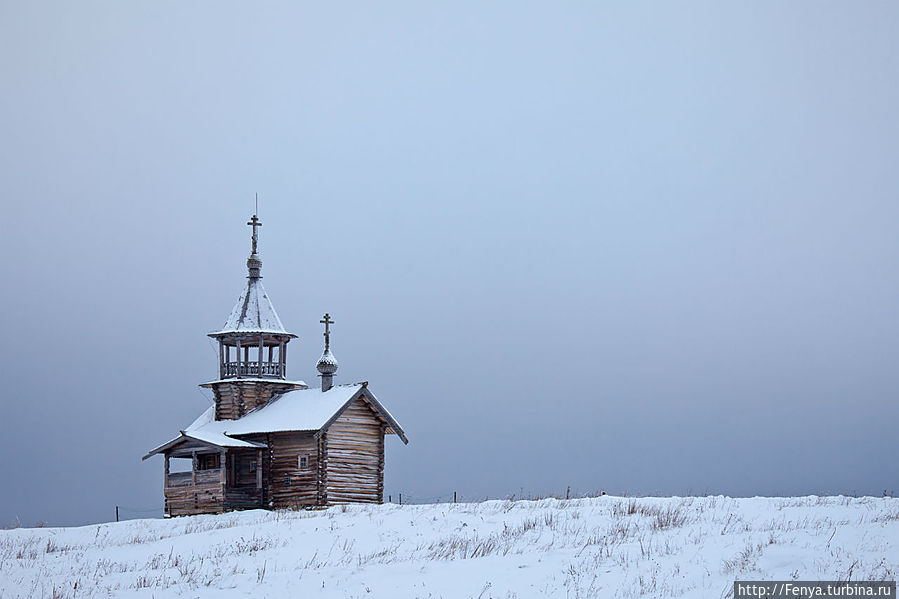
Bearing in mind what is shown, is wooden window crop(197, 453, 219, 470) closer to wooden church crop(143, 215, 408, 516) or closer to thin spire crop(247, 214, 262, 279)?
wooden church crop(143, 215, 408, 516)

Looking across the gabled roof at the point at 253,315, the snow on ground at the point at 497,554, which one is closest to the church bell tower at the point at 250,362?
the gabled roof at the point at 253,315

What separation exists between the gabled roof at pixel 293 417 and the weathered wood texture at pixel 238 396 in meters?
0.35

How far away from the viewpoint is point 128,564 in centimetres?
1703

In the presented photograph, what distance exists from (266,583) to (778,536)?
8.27 meters

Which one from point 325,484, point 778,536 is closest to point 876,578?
point 778,536

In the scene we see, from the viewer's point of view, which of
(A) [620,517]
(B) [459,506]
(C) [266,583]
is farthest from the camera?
(B) [459,506]

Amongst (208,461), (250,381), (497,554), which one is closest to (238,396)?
(250,381)

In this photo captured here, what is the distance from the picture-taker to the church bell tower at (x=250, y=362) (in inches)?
1645

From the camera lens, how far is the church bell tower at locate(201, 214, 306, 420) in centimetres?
4178

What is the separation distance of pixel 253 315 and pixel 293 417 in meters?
6.12

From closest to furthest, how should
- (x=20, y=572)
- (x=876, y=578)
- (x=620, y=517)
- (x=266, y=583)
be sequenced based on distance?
1. (x=876, y=578)
2. (x=266, y=583)
3. (x=20, y=572)
4. (x=620, y=517)

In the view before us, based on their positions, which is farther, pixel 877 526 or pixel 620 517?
pixel 620 517

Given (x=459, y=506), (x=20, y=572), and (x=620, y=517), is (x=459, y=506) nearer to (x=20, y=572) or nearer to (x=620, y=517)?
(x=620, y=517)

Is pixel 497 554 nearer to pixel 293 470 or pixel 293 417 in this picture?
pixel 293 470
